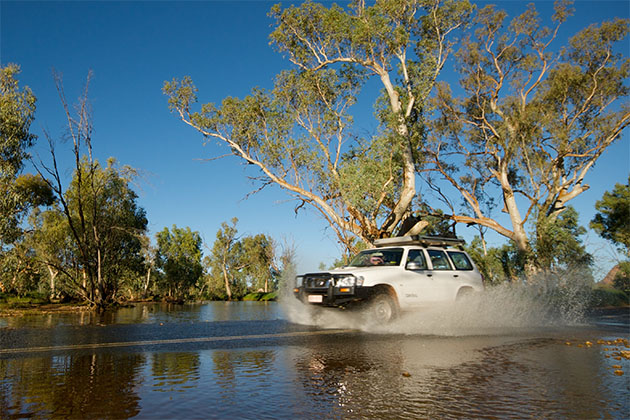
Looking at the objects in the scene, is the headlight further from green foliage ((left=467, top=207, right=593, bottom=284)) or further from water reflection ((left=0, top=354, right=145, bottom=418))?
green foliage ((left=467, top=207, right=593, bottom=284))

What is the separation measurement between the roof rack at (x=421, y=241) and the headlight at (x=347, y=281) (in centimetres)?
200

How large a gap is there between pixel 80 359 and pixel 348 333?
5.06 m

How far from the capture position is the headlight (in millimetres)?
10031

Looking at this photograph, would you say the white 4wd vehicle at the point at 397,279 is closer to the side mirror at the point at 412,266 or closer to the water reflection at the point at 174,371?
the side mirror at the point at 412,266

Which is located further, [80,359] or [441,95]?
[441,95]

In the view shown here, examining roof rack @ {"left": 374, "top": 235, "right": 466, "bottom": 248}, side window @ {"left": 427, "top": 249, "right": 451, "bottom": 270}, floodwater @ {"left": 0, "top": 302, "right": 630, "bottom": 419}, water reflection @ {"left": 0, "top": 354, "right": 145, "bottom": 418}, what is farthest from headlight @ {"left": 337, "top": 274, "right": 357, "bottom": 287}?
water reflection @ {"left": 0, "top": 354, "right": 145, "bottom": 418}

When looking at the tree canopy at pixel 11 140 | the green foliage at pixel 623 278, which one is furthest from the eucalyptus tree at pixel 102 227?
the green foliage at pixel 623 278

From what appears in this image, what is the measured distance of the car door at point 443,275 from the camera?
36.0 ft

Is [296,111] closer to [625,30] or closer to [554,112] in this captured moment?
[554,112]

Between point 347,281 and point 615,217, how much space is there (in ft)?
126

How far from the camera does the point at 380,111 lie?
24.9m

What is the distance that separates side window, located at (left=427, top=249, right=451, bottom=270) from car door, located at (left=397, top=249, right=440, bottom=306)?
47 centimetres

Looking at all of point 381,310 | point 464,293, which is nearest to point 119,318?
point 381,310

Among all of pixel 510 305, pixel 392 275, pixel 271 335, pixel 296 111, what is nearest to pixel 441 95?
pixel 296 111
